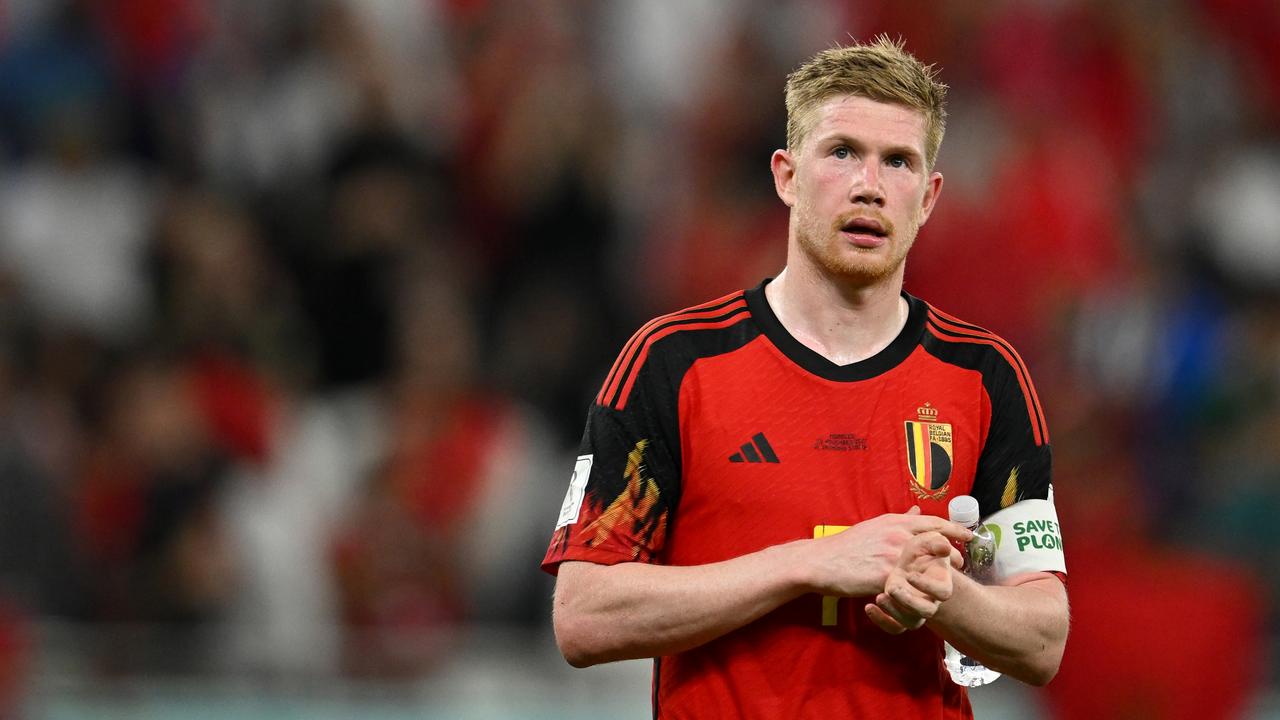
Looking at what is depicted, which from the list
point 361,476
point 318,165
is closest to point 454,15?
point 318,165

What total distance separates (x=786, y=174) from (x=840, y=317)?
322 mm

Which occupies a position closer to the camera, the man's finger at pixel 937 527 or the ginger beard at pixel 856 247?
the man's finger at pixel 937 527

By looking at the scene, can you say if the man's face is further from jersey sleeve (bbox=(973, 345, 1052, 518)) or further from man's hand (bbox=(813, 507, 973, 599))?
man's hand (bbox=(813, 507, 973, 599))

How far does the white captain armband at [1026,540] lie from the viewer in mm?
3645

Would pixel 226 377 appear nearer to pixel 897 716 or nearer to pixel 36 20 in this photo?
pixel 36 20

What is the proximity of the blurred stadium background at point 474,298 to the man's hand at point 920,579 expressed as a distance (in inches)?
118

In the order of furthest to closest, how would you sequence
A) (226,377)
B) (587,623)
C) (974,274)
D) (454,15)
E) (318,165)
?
1. (454,15)
2. (318,165)
3. (226,377)
4. (974,274)
5. (587,623)

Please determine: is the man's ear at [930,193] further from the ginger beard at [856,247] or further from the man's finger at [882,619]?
the man's finger at [882,619]

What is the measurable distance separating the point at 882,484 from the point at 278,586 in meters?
4.70

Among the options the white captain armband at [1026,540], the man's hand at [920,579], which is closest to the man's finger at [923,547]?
the man's hand at [920,579]

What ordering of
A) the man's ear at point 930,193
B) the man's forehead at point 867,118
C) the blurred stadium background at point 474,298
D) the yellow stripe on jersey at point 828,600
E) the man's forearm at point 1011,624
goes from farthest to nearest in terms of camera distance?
the blurred stadium background at point 474,298
the man's ear at point 930,193
the man's forehead at point 867,118
the yellow stripe on jersey at point 828,600
the man's forearm at point 1011,624

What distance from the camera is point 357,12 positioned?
9148 millimetres

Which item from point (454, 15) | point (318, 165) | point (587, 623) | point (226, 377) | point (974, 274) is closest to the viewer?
point (587, 623)

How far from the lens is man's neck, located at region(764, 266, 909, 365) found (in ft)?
12.3
